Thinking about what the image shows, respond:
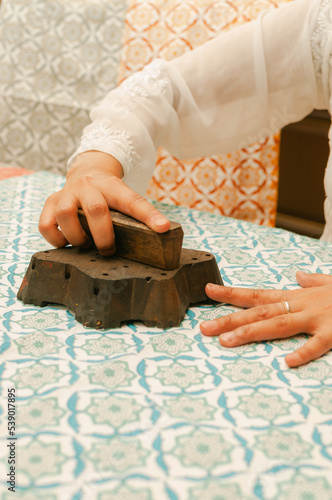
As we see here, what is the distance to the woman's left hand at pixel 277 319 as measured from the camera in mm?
625

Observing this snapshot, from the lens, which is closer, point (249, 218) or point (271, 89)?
point (271, 89)

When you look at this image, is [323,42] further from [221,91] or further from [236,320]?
[236,320]

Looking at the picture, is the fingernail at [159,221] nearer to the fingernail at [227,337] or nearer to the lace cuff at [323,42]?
the fingernail at [227,337]

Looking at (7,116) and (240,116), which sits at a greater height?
(240,116)

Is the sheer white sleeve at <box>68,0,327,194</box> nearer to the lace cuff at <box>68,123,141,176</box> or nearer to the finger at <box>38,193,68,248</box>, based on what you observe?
the lace cuff at <box>68,123,141,176</box>

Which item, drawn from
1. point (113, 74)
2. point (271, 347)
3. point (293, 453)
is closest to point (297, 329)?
point (271, 347)

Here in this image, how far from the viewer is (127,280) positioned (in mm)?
669

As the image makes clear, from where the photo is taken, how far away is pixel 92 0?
190cm

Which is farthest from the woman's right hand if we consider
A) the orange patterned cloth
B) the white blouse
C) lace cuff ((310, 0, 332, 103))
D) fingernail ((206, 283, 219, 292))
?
the orange patterned cloth

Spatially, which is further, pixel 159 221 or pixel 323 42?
pixel 323 42

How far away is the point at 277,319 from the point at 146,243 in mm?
204

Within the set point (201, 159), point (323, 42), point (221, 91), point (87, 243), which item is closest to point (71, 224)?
→ point (87, 243)

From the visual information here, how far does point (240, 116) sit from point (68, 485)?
3.39 feet

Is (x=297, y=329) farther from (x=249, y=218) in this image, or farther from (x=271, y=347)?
(x=249, y=218)
